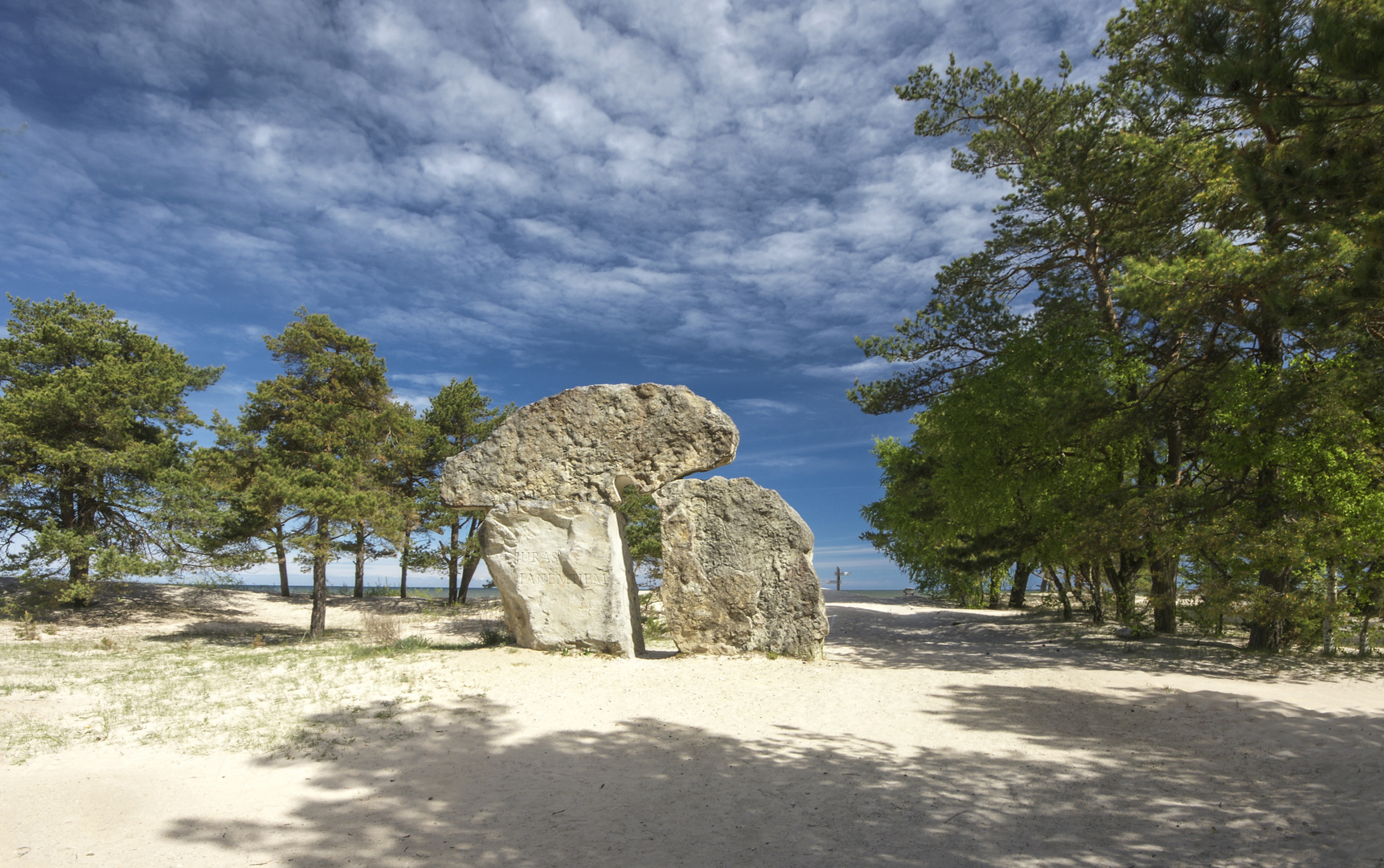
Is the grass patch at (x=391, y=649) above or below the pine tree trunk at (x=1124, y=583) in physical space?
below

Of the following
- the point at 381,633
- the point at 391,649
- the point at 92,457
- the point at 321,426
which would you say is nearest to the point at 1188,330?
the point at 391,649

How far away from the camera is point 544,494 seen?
32.9 ft

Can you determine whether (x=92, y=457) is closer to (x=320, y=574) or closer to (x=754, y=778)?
(x=320, y=574)

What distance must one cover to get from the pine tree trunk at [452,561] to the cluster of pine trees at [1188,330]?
45.7 ft

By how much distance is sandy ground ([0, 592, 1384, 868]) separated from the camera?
13.6 feet

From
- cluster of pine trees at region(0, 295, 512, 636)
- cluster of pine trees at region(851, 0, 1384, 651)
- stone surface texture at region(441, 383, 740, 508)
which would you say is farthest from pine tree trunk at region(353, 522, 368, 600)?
cluster of pine trees at region(851, 0, 1384, 651)

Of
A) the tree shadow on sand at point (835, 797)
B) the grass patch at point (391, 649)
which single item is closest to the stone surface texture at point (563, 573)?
the grass patch at point (391, 649)

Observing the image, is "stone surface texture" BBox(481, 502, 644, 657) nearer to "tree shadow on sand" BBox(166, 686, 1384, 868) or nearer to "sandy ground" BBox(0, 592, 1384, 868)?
"sandy ground" BBox(0, 592, 1384, 868)

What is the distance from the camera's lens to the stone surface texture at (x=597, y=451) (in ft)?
33.0

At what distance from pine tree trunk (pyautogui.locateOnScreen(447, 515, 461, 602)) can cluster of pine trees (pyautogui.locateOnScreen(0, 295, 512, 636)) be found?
4.54 meters

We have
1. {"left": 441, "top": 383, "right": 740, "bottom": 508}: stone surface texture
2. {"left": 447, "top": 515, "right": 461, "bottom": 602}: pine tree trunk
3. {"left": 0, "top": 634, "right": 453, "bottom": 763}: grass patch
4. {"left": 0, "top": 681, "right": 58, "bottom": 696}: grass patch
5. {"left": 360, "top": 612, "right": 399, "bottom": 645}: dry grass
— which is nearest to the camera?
{"left": 0, "top": 634, "right": 453, "bottom": 763}: grass patch

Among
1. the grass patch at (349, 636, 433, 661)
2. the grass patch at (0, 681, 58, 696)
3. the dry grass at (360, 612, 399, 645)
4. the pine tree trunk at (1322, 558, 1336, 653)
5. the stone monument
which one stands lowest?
the dry grass at (360, 612, 399, 645)

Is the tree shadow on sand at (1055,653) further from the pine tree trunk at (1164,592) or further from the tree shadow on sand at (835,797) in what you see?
the tree shadow on sand at (835,797)

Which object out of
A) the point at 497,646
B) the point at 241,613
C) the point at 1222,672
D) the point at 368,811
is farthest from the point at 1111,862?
the point at 241,613
